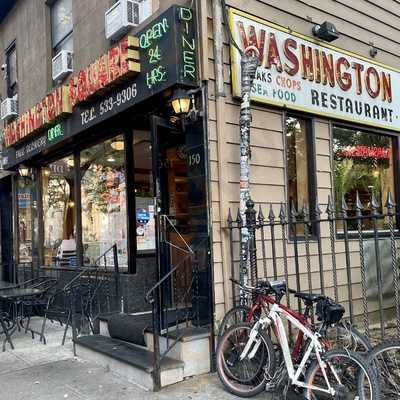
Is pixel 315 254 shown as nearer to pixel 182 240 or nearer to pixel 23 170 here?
pixel 182 240

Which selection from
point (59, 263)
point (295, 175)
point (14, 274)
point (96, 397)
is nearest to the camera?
point (96, 397)

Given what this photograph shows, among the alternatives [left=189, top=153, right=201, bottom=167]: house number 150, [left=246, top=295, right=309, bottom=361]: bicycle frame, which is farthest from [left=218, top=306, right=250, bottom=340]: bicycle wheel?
[left=189, top=153, right=201, bottom=167]: house number 150

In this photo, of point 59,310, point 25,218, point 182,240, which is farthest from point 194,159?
point 25,218

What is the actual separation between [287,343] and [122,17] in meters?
4.22

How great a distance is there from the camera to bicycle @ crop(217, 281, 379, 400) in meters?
3.66

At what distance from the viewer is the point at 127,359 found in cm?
511

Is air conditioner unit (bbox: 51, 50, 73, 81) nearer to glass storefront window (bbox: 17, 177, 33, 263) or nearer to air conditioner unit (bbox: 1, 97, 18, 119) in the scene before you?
air conditioner unit (bbox: 1, 97, 18, 119)

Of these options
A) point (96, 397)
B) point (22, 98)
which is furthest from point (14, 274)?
point (96, 397)

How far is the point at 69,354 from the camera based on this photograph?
6098mm

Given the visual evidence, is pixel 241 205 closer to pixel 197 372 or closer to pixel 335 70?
pixel 197 372

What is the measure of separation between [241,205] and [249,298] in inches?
37.0

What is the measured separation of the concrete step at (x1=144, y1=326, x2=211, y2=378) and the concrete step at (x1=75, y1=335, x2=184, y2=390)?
0.25 feet

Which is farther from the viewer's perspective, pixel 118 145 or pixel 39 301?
pixel 39 301

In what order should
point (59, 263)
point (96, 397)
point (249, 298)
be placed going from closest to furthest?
point (96, 397) < point (249, 298) < point (59, 263)
